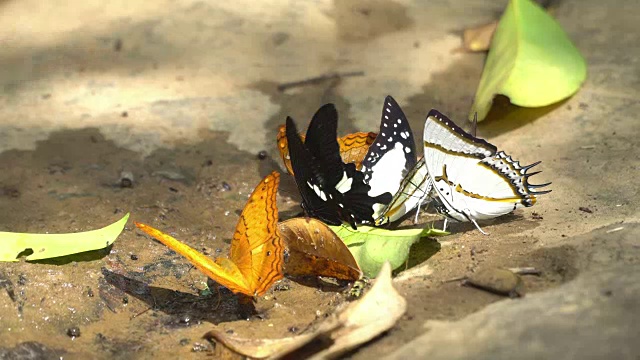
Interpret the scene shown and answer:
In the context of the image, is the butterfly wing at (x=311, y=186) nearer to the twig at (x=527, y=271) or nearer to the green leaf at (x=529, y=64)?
the twig at (x=527, y=271)

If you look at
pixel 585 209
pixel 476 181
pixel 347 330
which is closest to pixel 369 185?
pixel 476 181

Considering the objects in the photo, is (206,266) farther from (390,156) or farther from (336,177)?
(390,156)

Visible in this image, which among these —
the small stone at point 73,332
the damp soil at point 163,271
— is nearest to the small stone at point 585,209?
the damp soil at point 163,271

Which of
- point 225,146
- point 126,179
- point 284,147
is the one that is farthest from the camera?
point 225,146

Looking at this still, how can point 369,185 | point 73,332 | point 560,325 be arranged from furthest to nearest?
1. point 369,185
2. point 73,332
3. point 560,325

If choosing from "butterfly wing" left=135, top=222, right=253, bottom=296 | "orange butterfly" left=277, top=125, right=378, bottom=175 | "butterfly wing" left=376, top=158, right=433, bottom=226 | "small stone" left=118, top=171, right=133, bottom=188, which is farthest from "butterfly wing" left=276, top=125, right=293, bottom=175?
"butterfly wing" left=135, top=222, right=253, bottom=296

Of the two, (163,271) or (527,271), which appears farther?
(163,271)
